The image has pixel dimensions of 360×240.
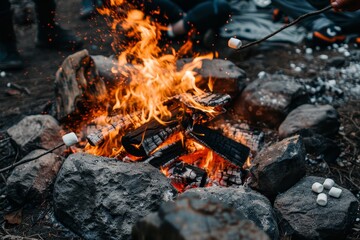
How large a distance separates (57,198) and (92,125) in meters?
1.06

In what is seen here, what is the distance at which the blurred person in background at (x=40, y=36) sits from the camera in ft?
19.6

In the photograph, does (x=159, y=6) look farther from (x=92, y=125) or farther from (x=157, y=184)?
(x=157, y=184)

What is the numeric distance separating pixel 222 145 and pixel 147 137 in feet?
2.43

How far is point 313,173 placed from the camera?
393cm

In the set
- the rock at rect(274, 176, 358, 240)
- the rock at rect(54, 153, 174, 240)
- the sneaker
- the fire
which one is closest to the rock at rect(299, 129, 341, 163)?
the rock at rect(274, 176, 358, 240)

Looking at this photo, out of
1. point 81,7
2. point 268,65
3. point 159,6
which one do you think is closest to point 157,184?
point 268,65

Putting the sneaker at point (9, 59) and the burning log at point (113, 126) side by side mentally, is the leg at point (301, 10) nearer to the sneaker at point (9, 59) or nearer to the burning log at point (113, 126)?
the burning log at point (113, 126)

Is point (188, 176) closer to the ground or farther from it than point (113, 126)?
closer to the ground

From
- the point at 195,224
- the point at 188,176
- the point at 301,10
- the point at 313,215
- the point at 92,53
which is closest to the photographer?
the point at 195,224

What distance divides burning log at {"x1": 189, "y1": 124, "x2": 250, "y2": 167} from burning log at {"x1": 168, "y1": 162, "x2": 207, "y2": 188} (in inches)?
11.5

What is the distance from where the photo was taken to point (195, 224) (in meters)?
1.56

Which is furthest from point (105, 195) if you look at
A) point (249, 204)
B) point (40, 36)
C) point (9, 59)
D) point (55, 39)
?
point (40, 36)

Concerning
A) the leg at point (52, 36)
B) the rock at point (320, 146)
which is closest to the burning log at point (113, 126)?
the rock at point (320, 146)

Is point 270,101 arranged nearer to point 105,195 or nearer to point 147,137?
point 147,137
